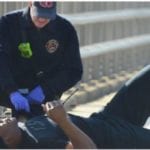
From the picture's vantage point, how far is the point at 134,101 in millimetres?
5203

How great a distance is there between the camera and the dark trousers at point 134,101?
5168mm

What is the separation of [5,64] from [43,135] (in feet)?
2.48

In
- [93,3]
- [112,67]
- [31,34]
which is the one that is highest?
[31,34]

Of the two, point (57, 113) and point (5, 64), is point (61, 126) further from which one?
point (5, 64)

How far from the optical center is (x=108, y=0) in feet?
29.2

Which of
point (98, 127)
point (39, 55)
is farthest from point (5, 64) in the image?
point (98, 127)

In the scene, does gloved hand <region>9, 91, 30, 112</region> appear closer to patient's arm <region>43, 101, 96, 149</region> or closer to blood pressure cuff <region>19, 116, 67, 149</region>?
blood pressure cuff <region>19, 116, 67, 149</region>

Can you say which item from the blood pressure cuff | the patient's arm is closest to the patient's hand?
the patient's arm

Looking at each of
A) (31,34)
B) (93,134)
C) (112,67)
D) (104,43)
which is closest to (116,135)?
(93,134)

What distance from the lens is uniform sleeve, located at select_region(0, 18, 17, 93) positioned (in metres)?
5.07

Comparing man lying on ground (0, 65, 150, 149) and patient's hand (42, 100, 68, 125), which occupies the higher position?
patient's hand (42, 100, 68, 125)

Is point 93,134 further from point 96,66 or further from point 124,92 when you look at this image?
point 96,66

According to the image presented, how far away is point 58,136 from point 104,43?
4815 millimetres

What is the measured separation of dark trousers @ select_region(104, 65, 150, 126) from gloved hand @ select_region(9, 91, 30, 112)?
0.51 metres
